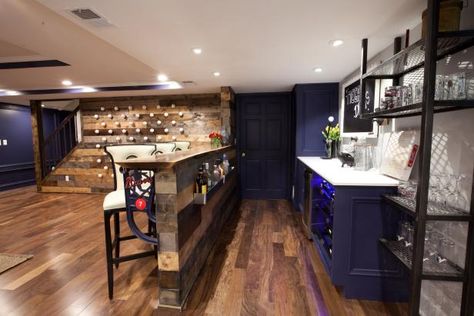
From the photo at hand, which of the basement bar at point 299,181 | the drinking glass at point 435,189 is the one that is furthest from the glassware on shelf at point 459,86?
the drinking glass at point 435,189

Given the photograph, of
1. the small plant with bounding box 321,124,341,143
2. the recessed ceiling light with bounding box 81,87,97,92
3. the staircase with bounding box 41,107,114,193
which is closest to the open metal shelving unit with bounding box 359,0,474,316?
the small plant with bounding box 321,124,341,143

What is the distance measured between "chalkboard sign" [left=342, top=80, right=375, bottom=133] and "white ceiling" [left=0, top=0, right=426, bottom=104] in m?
0.31

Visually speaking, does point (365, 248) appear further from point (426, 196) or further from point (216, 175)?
point (216, 175)

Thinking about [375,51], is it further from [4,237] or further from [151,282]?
[4,237]

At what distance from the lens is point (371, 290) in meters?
1.90

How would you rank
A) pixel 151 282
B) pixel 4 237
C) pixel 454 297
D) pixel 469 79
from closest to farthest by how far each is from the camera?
pixel 469 79
pixel 454 297
pixel 151 282
pixel 4 237

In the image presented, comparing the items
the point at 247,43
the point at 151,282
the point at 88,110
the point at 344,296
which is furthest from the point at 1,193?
the point at 344,296

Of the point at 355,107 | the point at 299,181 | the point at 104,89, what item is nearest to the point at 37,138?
the point at 104,89

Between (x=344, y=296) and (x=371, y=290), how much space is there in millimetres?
221

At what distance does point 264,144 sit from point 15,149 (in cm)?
656

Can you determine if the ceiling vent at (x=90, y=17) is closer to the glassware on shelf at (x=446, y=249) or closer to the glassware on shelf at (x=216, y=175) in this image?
the glassware on shelf at (x=216, y=175)

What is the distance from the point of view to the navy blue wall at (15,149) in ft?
19.1

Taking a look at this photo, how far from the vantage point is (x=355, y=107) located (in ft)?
9.77

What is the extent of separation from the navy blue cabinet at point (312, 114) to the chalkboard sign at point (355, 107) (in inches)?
19.5
